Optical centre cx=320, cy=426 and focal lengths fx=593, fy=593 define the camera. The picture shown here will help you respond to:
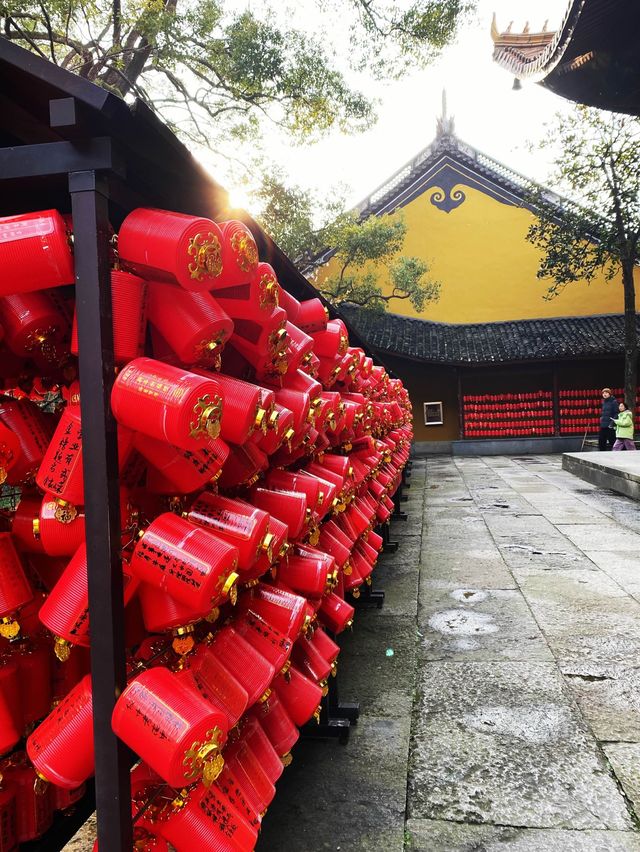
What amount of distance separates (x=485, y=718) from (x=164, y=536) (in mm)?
2521

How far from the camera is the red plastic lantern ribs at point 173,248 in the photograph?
5.58 ft

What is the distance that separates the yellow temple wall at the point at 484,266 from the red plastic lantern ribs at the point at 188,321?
845 inches

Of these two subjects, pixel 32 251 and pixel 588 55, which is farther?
pixel 588 55

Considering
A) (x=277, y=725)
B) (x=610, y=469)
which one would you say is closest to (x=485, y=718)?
(x=277, y=725)

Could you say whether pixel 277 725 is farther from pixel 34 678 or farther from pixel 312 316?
A: pixel 312 316

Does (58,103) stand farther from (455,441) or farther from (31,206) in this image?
(455,441)

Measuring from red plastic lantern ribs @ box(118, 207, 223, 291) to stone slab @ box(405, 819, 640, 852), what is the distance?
2.32m

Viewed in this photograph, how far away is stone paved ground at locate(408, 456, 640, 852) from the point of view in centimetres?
250

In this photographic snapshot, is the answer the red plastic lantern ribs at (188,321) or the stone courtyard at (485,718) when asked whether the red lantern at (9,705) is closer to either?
the stone courtyard at (485,718)

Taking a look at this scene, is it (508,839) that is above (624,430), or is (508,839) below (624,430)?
below

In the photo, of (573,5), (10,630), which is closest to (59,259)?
(10,630)

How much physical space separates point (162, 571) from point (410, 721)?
2303 mm

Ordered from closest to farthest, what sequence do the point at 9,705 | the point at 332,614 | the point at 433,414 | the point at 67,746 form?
the point at 67,746
the point at 9,705
the point at 332,614
the point at 433,414

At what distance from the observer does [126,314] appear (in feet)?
5.97
